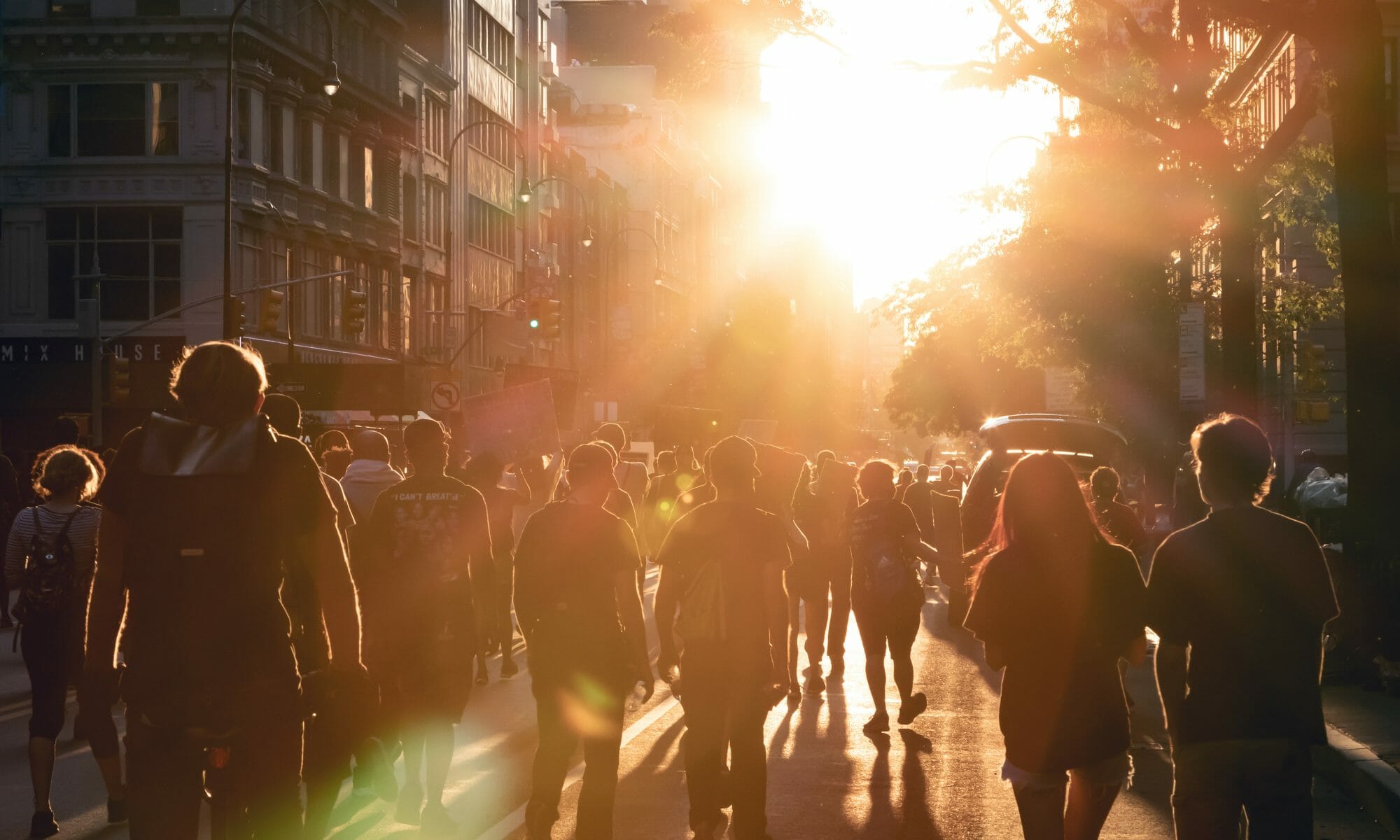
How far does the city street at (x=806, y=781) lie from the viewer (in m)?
9.28

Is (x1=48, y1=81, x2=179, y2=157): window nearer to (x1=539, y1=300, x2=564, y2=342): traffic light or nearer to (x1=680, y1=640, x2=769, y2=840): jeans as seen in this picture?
(x1=539, y1=300, x2=564, y2=342): traffic light

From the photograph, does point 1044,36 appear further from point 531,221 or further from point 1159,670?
point 531,221

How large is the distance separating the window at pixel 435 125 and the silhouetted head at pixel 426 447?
171 feet

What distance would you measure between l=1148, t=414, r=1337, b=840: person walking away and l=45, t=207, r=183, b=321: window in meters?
40.5

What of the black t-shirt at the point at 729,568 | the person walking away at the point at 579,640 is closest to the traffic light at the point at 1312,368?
the black t-shirt at the point at 729,568

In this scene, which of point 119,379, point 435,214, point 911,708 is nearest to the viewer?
point 911,708

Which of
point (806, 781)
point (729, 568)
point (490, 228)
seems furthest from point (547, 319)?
point (729, 568)

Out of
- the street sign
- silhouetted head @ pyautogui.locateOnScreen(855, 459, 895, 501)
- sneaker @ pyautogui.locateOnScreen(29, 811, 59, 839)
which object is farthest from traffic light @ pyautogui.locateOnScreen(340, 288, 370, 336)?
sneaker @ pyautogui.locateOnScreen(29, 811, 59, 839)

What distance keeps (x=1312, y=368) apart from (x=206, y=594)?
3254 cm

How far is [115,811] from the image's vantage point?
932cm

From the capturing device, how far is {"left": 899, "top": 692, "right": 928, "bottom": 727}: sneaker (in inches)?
506

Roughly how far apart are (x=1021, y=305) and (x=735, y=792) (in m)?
35.7

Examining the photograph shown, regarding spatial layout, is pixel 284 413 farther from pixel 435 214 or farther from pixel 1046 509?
pixel 435 214

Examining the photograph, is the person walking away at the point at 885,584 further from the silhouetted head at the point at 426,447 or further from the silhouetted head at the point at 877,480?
the silhouetted head at the point at 426,447
